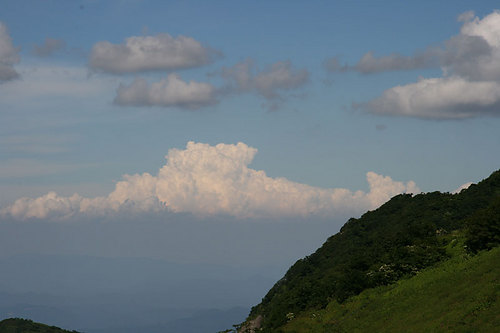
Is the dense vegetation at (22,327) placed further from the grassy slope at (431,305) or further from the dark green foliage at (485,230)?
A: the dark green foliage at (485,230)

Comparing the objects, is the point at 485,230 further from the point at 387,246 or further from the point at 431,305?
the point at 387,246

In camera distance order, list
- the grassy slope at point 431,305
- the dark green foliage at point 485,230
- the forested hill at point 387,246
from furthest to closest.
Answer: the forested hill at point 387,246 → the dark green foliage at point 485,230 → the grassy slope at point 431,305

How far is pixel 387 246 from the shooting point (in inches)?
1843

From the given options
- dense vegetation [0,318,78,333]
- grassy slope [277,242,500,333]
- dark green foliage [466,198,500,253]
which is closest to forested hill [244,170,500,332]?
dark green foliage [466,198,500,253]

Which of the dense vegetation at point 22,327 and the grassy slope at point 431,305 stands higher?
the dense vegetation at point 22,327

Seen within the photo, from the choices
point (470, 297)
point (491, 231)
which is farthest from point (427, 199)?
point (470, 297)

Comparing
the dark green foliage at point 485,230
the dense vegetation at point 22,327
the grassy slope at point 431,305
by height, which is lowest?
the grassy slope at point 431,305

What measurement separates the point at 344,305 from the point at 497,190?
23.6 m

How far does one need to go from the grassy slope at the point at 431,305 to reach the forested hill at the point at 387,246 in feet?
4.77

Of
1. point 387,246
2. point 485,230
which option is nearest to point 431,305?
point 485,230

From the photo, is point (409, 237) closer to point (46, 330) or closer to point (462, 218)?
point (462, 218)

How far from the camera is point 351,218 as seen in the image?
2616 inches

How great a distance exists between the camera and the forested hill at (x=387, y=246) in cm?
4103

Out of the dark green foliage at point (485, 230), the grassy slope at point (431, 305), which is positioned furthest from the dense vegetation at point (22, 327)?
the dark green foliage at point (485, 230)
